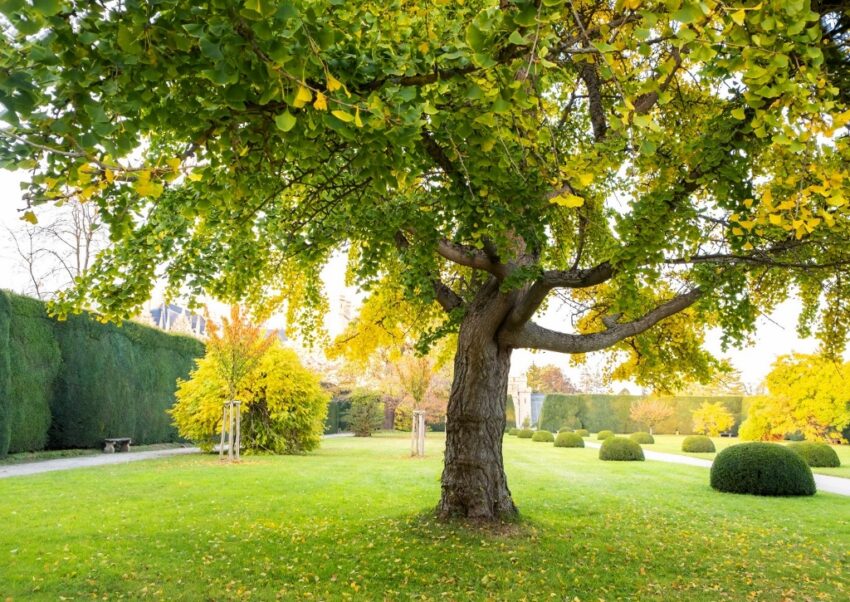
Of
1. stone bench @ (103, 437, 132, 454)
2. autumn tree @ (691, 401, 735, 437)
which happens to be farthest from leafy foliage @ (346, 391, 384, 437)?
autumn tree @ (691, 401, 735, 437)

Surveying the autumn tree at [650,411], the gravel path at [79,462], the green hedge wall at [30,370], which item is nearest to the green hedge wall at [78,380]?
the green hedge wall at [30,370]

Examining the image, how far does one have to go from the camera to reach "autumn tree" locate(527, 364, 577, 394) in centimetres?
4862

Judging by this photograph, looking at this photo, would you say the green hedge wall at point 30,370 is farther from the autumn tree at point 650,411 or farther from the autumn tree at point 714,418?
the autumn tree at point 650,411

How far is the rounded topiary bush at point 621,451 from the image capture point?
1695cm

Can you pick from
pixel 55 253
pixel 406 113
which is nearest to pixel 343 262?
pixel 406 113

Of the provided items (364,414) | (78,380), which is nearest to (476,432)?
(78,380)

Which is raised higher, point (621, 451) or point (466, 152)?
point (466, 152)

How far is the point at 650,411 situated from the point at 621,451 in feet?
52.0

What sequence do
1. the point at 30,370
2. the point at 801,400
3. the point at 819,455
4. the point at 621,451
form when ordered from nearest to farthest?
the point at 30,370 → the point at 819,455 → the point at 621,451 → the point at 801,400

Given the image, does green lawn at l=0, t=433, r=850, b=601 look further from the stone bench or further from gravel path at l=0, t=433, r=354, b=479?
the stone bench

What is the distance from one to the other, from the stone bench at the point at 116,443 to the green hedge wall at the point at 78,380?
23cm

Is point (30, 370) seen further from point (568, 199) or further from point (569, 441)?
point (569, 441)

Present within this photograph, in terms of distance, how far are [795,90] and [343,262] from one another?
8.25 metres

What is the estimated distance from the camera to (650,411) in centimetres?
3128
